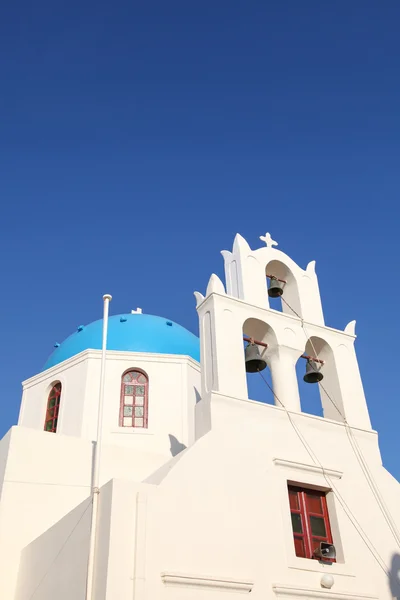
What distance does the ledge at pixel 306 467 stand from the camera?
958 centimetres

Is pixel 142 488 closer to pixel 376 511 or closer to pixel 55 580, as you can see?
pixel 55 580

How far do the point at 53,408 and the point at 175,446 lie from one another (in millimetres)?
3497

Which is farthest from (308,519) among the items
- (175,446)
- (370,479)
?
(175,446)

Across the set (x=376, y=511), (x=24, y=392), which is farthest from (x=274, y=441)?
(x=24, y=392)

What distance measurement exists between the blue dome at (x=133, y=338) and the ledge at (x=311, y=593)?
830cm

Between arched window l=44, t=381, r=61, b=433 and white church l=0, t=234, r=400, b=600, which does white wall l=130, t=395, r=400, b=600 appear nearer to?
white church l=0, t=234, r=400, b=600

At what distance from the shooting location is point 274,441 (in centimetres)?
988

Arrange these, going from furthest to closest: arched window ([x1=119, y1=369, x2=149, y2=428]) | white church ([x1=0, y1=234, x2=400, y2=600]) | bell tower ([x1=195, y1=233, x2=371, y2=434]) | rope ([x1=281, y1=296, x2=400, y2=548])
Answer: arched window ([x1=119, y1=369, x2=149, y2=428]) < bell tower ([x1=195, y1=233, x2=371, y2=434]) < rope ([x1=281, y1=296, x2=400, y2=548]) < white church ([x1=0, y1=234, x2=400, y2=600])

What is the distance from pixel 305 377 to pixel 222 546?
4383 millimetres

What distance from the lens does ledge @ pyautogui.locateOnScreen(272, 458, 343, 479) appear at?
9578mm

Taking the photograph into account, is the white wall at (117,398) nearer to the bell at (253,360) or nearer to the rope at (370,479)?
the bell at (253,360)

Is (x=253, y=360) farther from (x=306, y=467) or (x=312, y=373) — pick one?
(x=306, y=467)

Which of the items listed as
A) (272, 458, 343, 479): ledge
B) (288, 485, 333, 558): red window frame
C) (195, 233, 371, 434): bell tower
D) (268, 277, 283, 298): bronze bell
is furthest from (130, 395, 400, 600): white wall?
(268, 277, 283, 298): bronze bell

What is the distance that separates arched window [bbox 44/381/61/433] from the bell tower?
6059 millimetres
